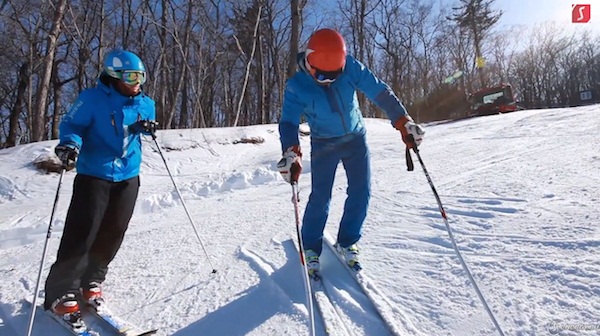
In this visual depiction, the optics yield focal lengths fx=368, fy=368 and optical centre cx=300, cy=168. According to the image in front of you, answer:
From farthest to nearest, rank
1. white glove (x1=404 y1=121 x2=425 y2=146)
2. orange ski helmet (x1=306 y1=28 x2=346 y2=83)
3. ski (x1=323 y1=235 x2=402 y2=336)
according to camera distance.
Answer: white glove (x1=404 y1=121 x2=425 y2=146) < orange ski helmet (x1=306 y1=28 x2=346 y2=83) < ski (x1=323 y1=235 x2=402 y2=336)

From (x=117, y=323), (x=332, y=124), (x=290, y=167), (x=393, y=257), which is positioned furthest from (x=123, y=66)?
(x=393, y=257)

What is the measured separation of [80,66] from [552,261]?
26142mm

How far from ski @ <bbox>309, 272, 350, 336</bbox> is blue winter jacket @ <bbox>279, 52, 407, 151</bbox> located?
95 centimetres

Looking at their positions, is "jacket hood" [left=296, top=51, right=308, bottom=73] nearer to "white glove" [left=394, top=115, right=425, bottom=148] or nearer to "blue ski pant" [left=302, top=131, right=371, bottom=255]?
"blue ski pant" [left=302, top=131, right=371, bottom=255]

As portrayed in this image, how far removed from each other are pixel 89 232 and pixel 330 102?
1790 mm

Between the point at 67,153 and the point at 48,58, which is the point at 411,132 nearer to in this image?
the point at 67,153

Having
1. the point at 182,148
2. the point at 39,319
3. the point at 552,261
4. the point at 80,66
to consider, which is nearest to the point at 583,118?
the point at 552,261

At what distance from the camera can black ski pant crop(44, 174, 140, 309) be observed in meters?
2.27

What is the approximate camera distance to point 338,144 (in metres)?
2.65

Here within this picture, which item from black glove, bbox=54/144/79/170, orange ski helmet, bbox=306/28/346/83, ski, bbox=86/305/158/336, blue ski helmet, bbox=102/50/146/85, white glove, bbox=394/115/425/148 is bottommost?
ski, bbox=86/305/158/336

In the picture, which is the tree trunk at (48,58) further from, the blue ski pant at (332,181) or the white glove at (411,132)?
the white glove at (411,132)

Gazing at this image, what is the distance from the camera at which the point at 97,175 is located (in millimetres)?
2412

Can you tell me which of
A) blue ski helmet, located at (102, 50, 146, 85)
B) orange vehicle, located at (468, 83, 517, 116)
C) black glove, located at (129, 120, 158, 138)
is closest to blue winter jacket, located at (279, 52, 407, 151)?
black glove, located at (129, 120, 158, 138)

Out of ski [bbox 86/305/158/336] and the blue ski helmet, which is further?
the blue ski helmet
